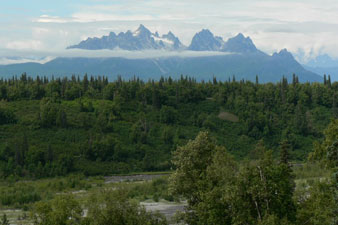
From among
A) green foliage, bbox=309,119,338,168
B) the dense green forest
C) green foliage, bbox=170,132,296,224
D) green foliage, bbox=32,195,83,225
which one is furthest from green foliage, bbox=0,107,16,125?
Result: green foliage, bbox=309,119,338,168

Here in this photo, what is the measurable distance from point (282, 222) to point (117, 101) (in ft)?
384

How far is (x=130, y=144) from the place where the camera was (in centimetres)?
12294

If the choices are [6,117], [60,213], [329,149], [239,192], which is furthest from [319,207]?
[6,117]

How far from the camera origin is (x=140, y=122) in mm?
134875

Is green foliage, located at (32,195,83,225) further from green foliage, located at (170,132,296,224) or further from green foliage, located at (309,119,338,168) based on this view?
green foliage, located at (309,119,338,168)

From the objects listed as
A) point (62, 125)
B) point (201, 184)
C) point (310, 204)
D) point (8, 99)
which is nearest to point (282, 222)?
point (310, 204)

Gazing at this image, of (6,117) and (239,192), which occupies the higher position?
(239,192)

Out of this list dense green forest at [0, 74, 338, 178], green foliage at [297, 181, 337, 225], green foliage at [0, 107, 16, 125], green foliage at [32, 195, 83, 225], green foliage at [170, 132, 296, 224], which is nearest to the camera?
green foliage at [297, 181, 337, 225]

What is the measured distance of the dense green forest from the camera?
110062mm

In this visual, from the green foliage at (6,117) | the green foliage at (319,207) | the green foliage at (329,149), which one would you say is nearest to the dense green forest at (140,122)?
the green foliage at (6,117)

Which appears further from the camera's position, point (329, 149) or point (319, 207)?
point (329, 149)

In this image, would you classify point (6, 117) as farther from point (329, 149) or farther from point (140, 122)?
point (329, 149)

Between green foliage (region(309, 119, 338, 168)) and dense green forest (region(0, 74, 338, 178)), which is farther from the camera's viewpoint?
dense green forest (region(0, 74, 338, 178))

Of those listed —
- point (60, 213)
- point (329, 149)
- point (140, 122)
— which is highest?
point (329, 149)
